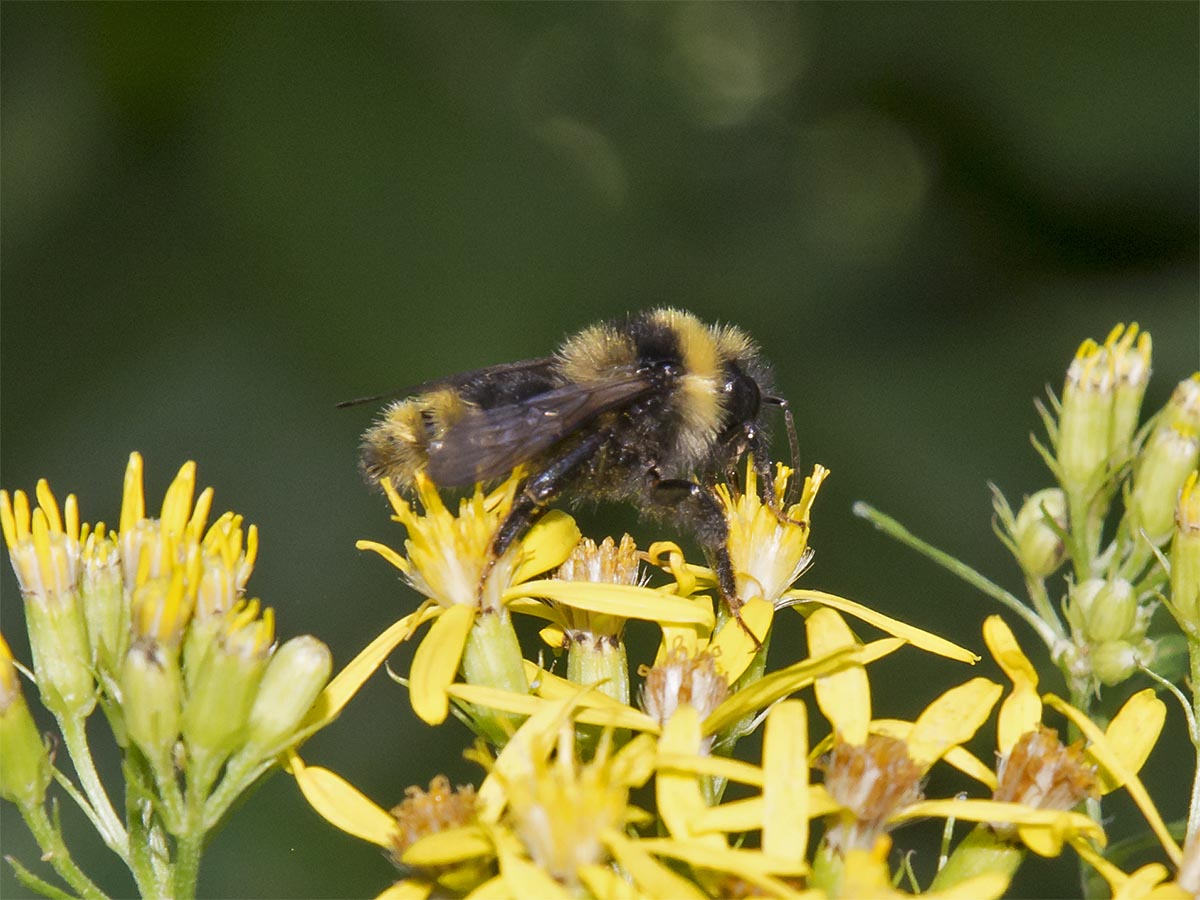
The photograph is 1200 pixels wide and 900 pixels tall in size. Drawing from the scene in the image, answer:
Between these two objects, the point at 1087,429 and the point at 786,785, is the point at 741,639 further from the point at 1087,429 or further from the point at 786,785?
the point at 1087,429

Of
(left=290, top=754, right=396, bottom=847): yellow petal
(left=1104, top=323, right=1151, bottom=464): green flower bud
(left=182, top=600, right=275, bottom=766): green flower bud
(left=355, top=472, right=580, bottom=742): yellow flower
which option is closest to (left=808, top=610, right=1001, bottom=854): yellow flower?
(left=355, top=472, right=580, bottom=742): yellow flower

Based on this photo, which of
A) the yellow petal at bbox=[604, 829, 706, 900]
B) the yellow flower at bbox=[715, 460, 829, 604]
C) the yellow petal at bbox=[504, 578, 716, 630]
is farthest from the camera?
the yellow flower at bbox=[715, 460, 829, 604]

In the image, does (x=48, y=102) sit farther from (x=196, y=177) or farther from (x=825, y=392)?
(x=825, y=392)

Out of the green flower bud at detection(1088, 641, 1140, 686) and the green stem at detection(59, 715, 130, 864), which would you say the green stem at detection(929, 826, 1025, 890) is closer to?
the green flower bud at detection(1088, 641, 1140, 686)

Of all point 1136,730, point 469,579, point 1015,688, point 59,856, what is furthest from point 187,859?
point 1136,730

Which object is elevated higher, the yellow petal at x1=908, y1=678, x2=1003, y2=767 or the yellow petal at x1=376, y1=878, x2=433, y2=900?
the yellow petal at x1=908, y1=678, x2=1003, y2=767

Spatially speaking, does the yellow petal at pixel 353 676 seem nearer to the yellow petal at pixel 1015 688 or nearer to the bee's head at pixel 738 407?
the bee's head at pixel 738 407
